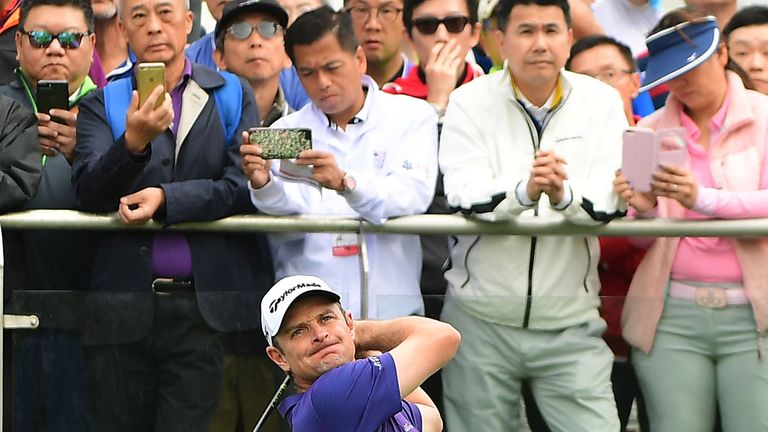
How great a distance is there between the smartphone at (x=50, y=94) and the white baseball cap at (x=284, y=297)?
1.70m

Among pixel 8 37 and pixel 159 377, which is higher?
pixel 8 37

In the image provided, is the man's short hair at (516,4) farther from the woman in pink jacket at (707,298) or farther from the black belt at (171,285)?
the black belt at (171,285)

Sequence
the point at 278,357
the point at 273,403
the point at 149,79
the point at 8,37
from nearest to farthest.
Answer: the point at 278,357 → the point at 273,403 → the point at 149,79 → the point at 8,37

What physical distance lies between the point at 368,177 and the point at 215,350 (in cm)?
90

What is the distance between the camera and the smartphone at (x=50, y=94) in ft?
22.5

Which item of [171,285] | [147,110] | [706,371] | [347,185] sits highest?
[147,110]

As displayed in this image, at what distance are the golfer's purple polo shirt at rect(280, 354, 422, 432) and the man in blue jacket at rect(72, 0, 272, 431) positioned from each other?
3.72 feet

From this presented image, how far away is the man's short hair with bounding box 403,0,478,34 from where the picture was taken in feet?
25.3

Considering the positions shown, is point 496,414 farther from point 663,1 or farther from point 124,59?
point 663,1

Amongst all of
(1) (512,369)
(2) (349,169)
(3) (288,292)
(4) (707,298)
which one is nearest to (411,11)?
(2) (349,169)

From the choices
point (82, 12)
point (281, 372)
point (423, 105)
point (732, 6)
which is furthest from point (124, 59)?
point (732, 6)

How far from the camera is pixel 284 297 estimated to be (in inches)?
221

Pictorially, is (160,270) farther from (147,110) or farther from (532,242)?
(532,242)

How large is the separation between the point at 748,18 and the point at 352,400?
132 inches
